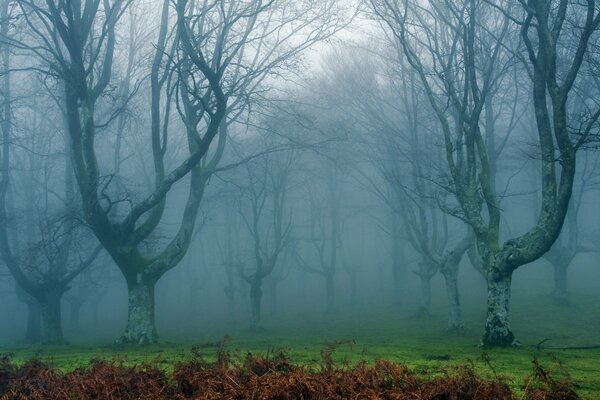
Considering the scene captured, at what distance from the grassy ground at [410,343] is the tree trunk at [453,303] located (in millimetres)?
501

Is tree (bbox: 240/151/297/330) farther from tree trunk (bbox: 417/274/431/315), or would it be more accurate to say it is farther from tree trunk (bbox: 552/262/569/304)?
tree trunk (bbox: 552/262/569/304)

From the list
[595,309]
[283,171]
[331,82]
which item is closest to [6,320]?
[283,171]

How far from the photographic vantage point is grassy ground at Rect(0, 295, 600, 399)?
302 inches

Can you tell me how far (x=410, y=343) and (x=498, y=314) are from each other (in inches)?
144

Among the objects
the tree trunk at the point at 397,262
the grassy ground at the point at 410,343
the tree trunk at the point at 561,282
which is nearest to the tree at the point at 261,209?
the grassy ground at the point at 410,343

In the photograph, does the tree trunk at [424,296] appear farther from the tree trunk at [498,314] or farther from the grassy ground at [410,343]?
the tree trunk at [498,314]

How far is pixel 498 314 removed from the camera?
10312 millimetres

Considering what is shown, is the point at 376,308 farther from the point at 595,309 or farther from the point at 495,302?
the point at 495,302

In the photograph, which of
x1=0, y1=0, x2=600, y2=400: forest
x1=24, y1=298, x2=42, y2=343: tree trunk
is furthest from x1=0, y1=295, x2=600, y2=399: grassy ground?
x1=24, y1=298, x2=42, y2=343: tree trunk

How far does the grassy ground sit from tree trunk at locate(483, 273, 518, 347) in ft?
1.26

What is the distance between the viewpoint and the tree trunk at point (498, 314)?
1027cm

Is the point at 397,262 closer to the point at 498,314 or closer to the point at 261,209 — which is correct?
the point at 261,209

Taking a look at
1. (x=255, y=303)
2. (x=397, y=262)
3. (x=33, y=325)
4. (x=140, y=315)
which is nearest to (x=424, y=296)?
(x=255, y=303)

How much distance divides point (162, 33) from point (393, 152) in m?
12.0
